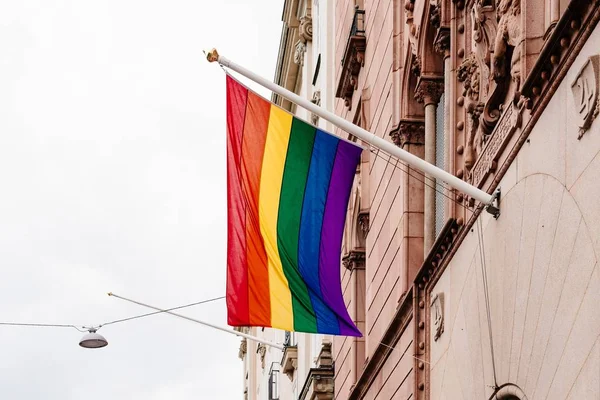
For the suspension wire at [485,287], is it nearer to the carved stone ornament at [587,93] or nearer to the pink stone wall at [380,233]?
the carved stone ornament at [587,93]

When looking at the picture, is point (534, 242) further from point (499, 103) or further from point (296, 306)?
point (296, 306)

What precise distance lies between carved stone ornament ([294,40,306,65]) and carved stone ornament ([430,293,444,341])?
25.9 metres

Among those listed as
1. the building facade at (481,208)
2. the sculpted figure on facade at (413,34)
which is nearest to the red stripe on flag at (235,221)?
the building facade at (481,208)

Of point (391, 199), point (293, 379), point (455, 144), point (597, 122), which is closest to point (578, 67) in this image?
point (597, 122)

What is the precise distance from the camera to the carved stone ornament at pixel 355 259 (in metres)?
30.1

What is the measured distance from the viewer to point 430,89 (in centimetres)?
2191

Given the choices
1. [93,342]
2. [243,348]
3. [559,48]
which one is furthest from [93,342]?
[243,348]

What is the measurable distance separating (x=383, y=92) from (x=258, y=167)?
7.30m

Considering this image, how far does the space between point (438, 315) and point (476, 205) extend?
2.52 meters

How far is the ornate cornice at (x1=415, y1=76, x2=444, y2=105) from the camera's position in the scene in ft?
71.5

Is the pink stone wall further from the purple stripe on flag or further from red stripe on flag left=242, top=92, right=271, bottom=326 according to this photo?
red stripe on flag left=242, top=92, right=271, bottom=326

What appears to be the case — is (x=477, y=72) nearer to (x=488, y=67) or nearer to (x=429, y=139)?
(x=488, y=67)

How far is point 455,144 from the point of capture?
19266 mm

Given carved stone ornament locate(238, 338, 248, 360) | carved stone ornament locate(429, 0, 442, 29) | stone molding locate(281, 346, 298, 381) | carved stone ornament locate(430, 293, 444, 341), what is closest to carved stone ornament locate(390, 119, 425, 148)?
carved stone ornament locate(429, 0, 442, 29)
